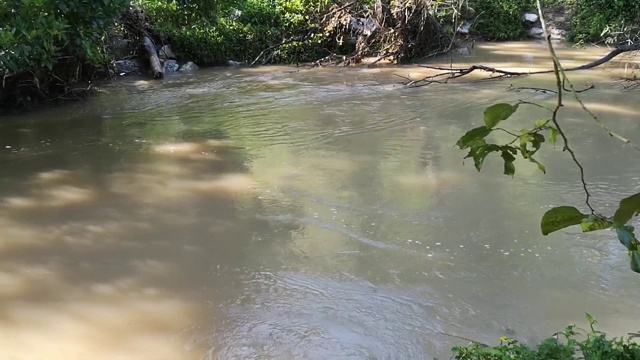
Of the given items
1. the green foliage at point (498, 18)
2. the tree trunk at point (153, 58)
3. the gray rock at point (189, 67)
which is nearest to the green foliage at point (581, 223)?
the tree trunk at point (153, 58)

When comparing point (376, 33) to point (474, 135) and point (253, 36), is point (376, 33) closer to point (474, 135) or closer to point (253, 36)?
point (253, 36)

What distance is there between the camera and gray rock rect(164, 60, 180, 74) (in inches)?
445

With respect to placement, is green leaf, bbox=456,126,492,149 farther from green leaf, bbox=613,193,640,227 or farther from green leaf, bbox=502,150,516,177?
green leaf, bbox=613,193,640,227

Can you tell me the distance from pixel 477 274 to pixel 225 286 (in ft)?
4.81

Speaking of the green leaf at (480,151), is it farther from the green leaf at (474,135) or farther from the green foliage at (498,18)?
the green foliage at (498,18)

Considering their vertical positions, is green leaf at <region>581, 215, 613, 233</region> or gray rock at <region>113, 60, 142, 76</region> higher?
green leaf at <region>581, 215, 613, 233</region>

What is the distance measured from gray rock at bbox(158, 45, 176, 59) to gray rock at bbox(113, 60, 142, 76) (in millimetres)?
589

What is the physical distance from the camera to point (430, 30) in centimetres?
1175

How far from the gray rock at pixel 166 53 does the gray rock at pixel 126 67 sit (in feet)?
1.93

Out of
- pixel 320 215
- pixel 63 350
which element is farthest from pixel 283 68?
pixel 63 350

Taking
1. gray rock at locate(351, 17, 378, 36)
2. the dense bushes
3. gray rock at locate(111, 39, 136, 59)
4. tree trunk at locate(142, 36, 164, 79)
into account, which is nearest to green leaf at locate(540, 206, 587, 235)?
the dense bushes

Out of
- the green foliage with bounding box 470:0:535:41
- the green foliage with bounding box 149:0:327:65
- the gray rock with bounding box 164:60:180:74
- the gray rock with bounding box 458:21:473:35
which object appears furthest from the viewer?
the green foliage with bounding box 470:0:535:41

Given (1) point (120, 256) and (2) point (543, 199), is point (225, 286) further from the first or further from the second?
(2) point (543, 199)

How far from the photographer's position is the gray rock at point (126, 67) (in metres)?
10.7
